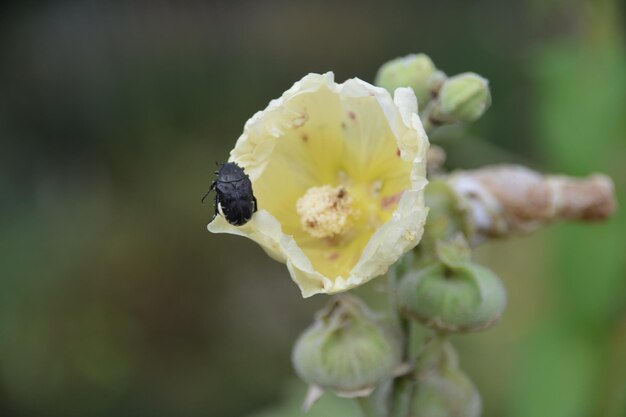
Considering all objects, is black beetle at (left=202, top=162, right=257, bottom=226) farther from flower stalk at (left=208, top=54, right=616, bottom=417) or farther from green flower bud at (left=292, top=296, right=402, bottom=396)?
green flower bud at (left=292, top=296, right=402, bottom=396)

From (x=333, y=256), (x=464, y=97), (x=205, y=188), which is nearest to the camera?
(x=464, y=97)

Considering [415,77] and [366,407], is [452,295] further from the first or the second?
[415,77]

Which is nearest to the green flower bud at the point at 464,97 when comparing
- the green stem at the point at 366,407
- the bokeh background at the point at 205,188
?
the green stem at the point at 366,407

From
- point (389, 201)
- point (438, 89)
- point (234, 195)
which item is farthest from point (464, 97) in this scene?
point (234, 195)

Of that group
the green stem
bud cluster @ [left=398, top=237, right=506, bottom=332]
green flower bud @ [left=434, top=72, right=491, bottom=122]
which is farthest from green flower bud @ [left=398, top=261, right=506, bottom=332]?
green flower bud @ [left=434, top=72, right=491, bottom=122]

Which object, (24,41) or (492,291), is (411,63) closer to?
(492,291)
